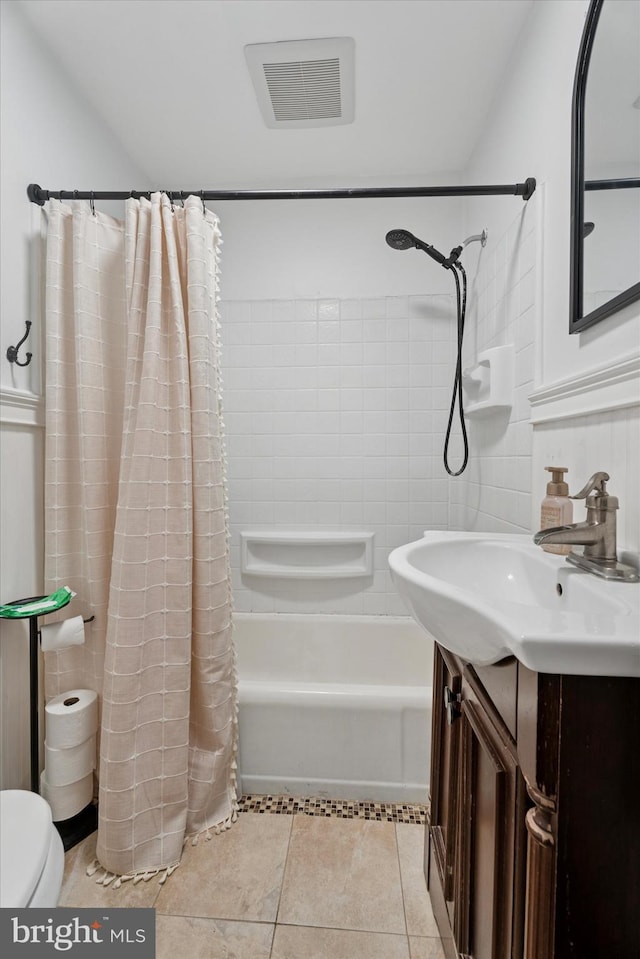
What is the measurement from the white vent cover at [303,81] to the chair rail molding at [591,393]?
128cm

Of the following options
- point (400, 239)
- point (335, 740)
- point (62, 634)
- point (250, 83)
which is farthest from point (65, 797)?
point (250, 83)

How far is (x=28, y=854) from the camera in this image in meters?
0.83

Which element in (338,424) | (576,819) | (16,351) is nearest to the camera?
(576,819)

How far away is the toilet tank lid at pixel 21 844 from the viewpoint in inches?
30.0

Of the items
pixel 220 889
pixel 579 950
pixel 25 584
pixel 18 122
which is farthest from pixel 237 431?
pixel 579 950

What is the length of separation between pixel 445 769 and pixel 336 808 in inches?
27.4

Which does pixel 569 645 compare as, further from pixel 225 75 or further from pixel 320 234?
pixel 320 234

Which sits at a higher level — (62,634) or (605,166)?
(605,166)

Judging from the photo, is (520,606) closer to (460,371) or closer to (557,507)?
Result: (557,507)

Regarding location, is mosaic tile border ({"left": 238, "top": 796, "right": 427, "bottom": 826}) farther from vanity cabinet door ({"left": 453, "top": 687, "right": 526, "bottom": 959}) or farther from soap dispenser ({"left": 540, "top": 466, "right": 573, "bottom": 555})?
soap dispenser ({"left": 540, "top": 466, "right": 573, "bottom": 555})

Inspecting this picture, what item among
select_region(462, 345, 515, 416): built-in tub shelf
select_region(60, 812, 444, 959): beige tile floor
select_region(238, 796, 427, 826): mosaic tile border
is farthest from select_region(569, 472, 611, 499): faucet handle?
select_region(238, 796, 427, 826): mosaic tile border

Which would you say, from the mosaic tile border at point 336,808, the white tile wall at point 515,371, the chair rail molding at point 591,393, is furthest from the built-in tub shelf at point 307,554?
the chair rail molding at point 591,393

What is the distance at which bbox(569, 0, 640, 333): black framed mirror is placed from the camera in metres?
0.83

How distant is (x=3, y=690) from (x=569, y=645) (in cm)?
145
